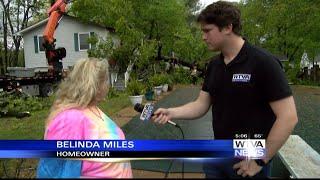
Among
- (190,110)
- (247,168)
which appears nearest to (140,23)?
(190,110)

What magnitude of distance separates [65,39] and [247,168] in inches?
1142

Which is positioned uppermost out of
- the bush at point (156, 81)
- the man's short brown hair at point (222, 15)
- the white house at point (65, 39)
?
the man's short brown hair at point (222, 15)

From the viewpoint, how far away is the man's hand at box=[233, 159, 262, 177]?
1.95m

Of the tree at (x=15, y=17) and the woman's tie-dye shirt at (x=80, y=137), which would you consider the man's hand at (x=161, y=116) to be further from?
the tree at (x=15, y=17)

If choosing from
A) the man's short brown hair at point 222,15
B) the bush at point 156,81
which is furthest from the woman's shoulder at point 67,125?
the bush at point 156,81

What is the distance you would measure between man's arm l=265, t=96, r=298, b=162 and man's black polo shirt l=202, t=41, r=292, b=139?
48 millimetres

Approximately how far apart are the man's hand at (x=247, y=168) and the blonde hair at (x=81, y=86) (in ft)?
2.87

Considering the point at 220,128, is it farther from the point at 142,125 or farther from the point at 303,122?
the point at 303,122

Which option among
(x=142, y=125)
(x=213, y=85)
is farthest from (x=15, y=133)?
(x=213, y=85)

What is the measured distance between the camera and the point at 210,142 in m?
1.84

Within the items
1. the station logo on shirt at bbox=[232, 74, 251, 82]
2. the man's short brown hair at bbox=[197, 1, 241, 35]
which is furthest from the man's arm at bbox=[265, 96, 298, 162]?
the man's short brown hair at bbox=[197, 1, 241, 35]

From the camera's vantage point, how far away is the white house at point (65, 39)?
2930 centimetres

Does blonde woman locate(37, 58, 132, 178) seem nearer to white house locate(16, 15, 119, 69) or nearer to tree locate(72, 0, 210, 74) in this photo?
tree locate(72, 0, 210, 74)

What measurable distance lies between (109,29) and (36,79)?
305 inches
